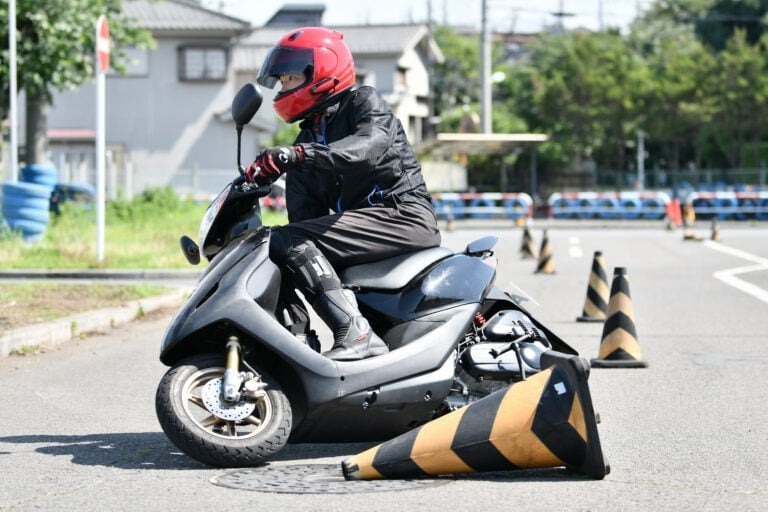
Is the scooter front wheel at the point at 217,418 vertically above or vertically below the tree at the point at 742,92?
below

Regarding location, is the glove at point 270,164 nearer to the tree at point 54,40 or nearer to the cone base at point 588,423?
the cone base at point 588,423

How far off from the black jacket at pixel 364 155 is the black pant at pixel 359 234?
3.7 inches

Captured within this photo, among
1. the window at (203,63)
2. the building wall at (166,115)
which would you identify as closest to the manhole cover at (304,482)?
the building wall at (166,115)

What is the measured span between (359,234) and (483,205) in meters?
34.9

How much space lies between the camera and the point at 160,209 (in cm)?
2662

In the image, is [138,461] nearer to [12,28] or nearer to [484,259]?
[484,259]

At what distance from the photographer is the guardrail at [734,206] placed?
3794cm

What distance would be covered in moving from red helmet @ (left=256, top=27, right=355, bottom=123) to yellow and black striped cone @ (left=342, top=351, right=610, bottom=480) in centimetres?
154

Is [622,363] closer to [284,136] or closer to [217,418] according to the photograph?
[217,418]

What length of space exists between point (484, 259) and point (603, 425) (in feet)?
3.87

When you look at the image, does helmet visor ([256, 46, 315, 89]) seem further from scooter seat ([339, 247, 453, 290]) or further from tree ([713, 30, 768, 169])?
tree ([713, 30, 768, 169])

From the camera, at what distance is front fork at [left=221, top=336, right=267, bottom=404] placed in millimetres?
5207

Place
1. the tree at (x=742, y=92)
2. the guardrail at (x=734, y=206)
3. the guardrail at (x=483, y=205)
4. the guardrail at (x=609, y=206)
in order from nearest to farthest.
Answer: the guardrail at (x=734, y=206), the guardrail at (x=609, y=206), the guardrail at (x=483, y=205), the tree at (x=742, y=92)

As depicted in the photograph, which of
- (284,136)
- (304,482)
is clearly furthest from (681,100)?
(304,482)
